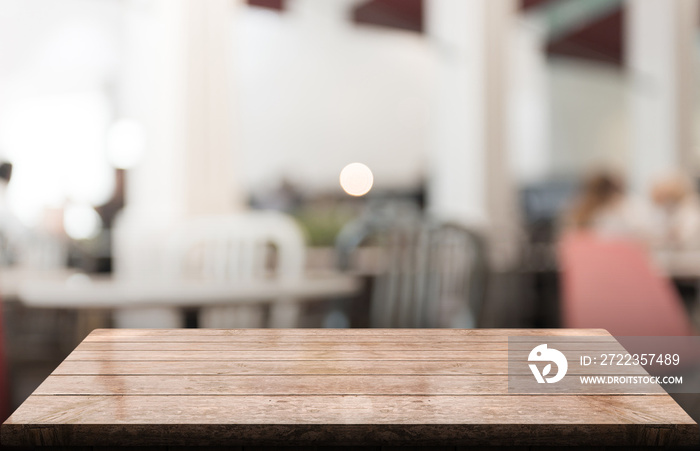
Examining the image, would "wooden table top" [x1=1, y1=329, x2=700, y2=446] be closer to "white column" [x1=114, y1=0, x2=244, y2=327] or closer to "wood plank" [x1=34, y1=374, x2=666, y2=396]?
"wood plank" [x1=34, y1=374, x2=666, y2=396]

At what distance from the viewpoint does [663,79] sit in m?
7.15

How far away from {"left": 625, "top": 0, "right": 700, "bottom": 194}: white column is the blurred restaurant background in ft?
0.07

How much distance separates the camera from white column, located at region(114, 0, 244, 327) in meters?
3.42

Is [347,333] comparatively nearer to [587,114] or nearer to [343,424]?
[343,424]

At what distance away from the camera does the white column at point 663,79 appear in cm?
698

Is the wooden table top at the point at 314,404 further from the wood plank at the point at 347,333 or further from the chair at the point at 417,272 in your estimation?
the chair at the point at 417,272

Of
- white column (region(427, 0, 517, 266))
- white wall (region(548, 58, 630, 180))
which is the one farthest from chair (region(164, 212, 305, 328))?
white wall (region(548, 58, 630, 180))

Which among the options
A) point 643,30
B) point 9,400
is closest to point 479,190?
point 643,30

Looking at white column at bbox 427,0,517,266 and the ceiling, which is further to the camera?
the ceiling

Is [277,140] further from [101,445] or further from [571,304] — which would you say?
[101,445]

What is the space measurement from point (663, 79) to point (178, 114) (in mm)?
5736

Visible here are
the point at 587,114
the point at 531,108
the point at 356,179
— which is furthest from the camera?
the point at 587,114

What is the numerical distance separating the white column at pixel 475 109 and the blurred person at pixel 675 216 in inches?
45.7

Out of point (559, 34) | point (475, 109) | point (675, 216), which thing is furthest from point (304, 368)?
point (559, 34)
